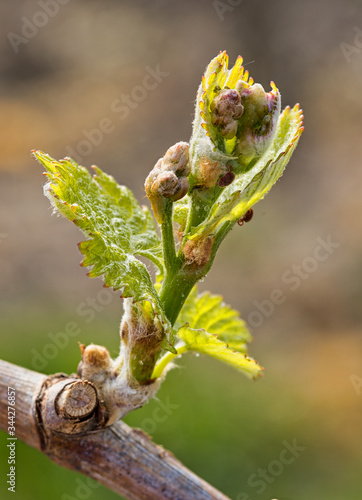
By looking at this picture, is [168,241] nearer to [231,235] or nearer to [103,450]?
[103,450]

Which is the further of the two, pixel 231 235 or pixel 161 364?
pixel 231 235

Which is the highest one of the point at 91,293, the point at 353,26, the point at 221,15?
the point at 353,26

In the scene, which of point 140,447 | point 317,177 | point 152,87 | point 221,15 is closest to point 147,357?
point 140,447

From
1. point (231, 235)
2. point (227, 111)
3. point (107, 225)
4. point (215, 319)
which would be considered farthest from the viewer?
point (231, 235)

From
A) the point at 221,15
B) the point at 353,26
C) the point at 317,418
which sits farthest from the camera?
the point at 221,15

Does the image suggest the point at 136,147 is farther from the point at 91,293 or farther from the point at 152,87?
the point at 91,293

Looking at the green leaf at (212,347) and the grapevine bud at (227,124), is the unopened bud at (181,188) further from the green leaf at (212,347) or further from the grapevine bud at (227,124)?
the green leaf at (212,347)

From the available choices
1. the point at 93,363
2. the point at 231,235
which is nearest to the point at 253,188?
the point at 93,363

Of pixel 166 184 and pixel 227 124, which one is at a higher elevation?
pixel 227 124
